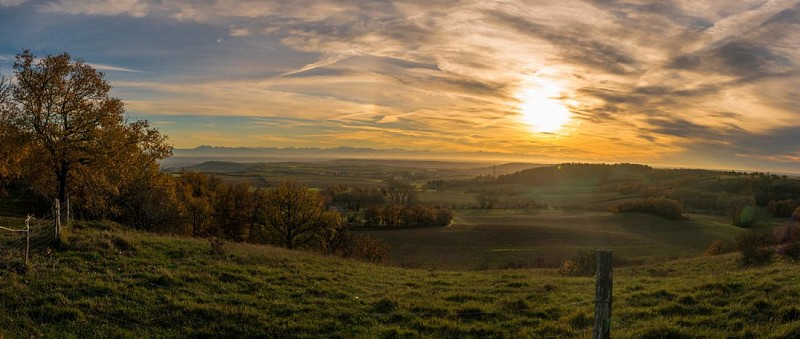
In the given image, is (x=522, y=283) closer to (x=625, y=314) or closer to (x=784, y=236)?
(x=625, y=314)

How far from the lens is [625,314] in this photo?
37.2 ft

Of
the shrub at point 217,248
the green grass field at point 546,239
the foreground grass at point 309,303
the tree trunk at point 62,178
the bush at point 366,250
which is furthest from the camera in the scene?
the green grass field at point 546,239

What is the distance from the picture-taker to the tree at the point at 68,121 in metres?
23.5

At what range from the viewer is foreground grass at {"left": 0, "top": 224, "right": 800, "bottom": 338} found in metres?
9.77

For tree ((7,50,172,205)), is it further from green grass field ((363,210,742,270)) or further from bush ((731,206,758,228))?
bush ((731,206,758,228))

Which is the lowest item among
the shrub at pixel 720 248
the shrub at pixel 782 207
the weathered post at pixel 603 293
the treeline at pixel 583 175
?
the shrub at pixel 720 248

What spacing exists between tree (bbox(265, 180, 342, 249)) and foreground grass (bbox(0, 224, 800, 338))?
3682 centimetres

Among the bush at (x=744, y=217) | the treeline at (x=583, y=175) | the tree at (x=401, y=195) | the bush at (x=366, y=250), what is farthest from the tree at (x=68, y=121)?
the treeline at (x=583, y=175)

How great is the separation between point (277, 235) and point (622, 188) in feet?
424

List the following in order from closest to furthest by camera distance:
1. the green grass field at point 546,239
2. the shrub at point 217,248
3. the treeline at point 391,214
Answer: the shrub at point 217,248, the green grass field at point 546,239, the treeline at point 391,214

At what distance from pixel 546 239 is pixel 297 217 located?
140 feet

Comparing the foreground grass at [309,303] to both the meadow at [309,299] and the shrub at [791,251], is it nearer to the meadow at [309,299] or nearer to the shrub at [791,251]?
the meadow at [309,299]

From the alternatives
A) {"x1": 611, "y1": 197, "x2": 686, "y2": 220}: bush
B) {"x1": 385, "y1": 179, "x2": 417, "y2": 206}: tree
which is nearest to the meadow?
{"x1": 611, "y1": 197, "x2": 686, "y2": 220}: bush

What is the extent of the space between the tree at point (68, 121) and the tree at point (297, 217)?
27.8 m
